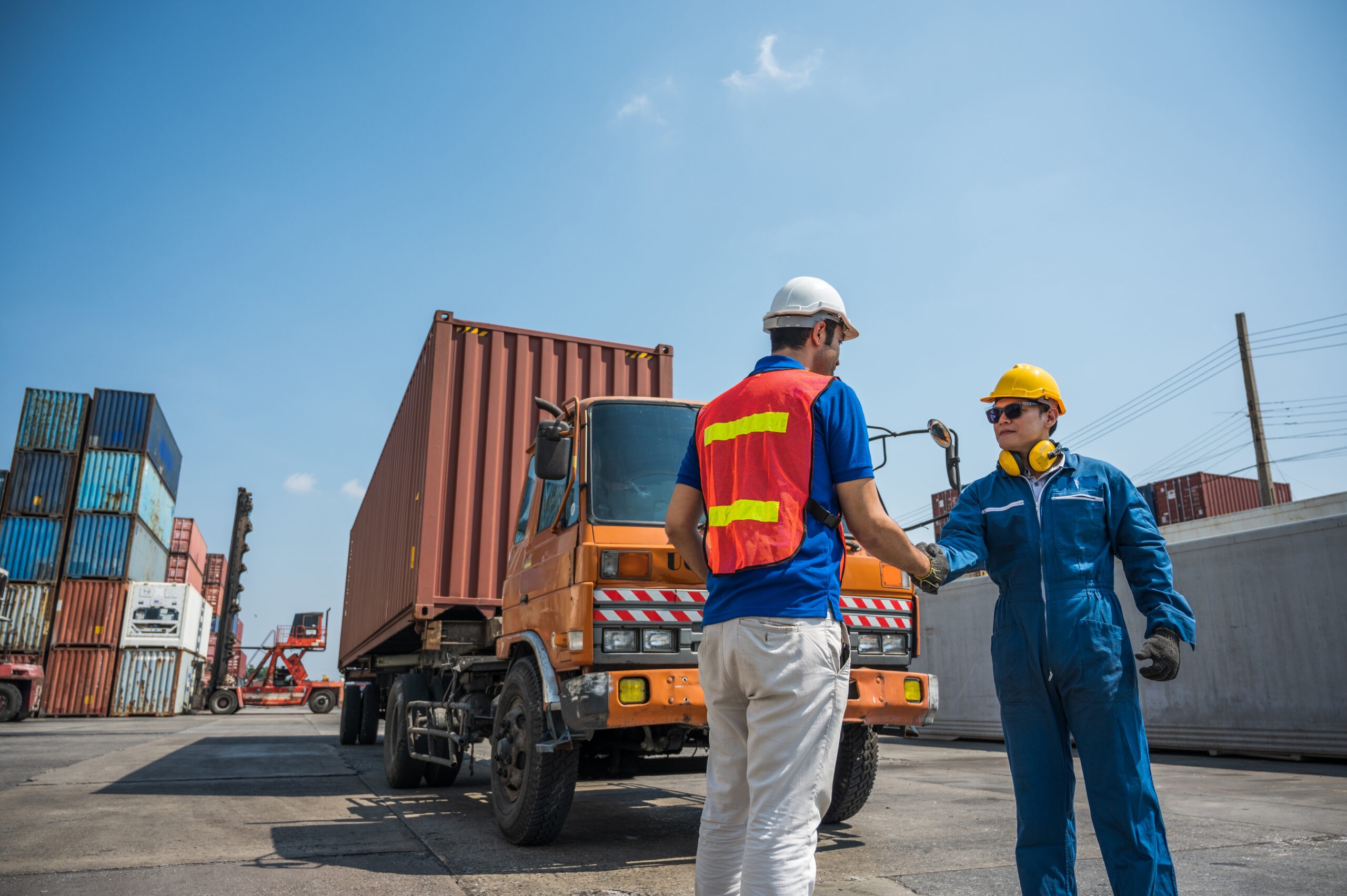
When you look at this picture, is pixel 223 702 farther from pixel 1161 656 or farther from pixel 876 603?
pixel 1161 656

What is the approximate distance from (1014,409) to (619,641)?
7.03ft

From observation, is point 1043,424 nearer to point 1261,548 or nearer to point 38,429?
point 1261,548

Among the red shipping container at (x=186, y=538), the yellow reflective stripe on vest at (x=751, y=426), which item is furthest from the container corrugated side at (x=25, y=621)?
the yellow reflective stripe on vest at (x=751, y=426)

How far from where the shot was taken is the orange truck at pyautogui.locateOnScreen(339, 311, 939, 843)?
4102 mm

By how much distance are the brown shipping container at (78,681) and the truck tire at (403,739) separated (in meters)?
24.9

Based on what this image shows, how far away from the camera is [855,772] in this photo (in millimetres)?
4766

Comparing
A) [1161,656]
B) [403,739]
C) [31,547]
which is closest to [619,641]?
[1161,656]

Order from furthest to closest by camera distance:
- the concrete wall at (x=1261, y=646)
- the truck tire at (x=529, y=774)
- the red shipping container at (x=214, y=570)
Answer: the red shipping container at (x=214, y=570), the concrete wall at (x=1261, y=646), the truck tire at (x=529, y=774)

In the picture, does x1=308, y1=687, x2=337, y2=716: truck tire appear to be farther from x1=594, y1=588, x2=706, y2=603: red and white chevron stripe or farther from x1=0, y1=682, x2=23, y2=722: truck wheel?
x1=594, y1=588, x2=706, y2=603: red and white chevron stripe

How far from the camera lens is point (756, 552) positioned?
202 cm

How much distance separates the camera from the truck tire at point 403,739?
7.14m

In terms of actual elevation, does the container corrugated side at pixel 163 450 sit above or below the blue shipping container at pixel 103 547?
above

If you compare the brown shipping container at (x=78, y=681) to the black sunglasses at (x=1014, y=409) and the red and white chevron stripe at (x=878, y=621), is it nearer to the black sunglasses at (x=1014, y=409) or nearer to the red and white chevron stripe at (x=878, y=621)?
the red and white chevron stripe at (x=878, y=621)

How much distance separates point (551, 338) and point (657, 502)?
3546mm
